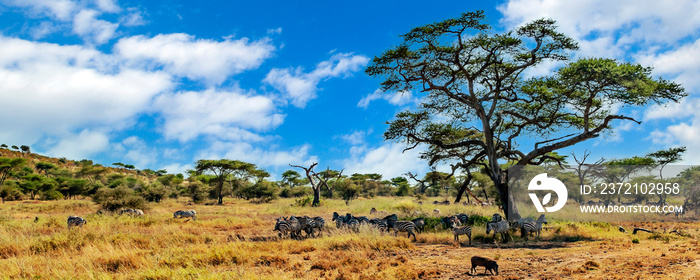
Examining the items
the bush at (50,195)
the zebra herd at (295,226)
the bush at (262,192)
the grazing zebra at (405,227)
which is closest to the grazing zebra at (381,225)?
the grazing zebra at (405,227)

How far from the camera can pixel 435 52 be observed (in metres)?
19.7

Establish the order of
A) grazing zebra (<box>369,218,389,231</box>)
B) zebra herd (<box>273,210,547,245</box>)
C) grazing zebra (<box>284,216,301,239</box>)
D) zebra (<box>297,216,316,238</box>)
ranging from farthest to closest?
zebra (<box>297,216,316,238</box>) < grazing zebra (<box>369,218,389,231</box>) < grazing zebra (<box>284,216,301,239</box>) < zebra herd (<box>273,210,547,245</box>)

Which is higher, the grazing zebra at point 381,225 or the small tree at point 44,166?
the small tree at point 44,166

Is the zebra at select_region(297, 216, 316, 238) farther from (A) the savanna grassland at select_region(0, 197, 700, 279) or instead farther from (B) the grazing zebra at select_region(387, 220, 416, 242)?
(B) the grazing zebra at select_region(387, 220, 416, 242)

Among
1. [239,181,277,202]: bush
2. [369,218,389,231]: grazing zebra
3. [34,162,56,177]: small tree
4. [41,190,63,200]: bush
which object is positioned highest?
[34,162,56,177]: small tree

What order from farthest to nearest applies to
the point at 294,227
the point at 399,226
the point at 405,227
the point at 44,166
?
the point at 44,166 → the point at 294,227 → the point at 399,226 → the point at 405,227

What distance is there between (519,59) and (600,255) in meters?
12.1

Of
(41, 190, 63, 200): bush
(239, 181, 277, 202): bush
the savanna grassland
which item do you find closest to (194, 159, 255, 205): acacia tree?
(239, 181, 277, 202): bush

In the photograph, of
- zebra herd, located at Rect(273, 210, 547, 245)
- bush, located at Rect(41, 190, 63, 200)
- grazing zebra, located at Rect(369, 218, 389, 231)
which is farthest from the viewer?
bush, located at Rect(41, 190, 63, 200)

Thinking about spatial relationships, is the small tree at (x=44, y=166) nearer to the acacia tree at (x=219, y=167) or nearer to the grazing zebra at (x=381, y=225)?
the acacia tree at (x=219, y=167)

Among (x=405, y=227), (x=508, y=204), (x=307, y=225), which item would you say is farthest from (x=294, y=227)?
(x=508, y=204)

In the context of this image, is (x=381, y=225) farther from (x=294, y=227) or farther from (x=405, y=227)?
(x=294, y=227)

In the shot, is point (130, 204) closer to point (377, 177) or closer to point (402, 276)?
point (402, 276)

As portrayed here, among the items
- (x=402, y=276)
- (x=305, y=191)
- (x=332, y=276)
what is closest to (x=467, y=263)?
(x=402, y=276)
